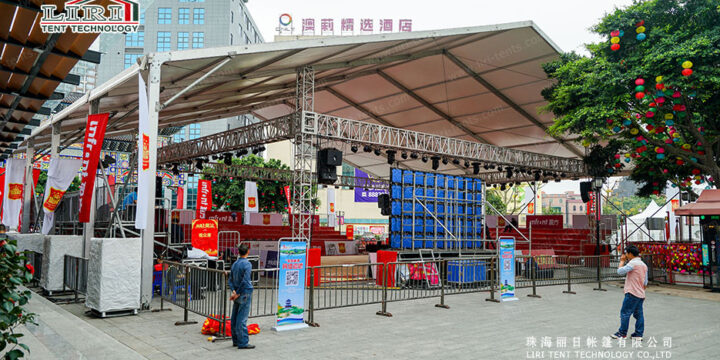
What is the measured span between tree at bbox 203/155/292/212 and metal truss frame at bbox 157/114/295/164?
16.0 m

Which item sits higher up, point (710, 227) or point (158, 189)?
point (158, 189)

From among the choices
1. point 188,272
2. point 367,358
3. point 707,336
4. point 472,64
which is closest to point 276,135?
point 472,64

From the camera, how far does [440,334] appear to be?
8008 millimetres

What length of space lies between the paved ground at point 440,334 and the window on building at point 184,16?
62.6 metres

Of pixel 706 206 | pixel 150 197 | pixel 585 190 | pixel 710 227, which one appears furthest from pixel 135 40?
pixel 710 227

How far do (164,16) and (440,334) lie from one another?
67955mm

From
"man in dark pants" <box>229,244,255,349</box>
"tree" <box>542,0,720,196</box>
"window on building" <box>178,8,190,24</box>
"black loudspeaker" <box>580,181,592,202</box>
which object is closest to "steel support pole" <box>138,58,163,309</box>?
"man in dark pants" <box>229,244,255,349</box>

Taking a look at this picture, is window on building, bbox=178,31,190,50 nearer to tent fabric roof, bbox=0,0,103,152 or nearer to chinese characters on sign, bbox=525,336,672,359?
tent fabric roof, bbox=0,0,103,152

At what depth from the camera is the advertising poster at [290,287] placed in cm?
812

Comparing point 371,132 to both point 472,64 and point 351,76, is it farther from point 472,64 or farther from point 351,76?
point 472,64

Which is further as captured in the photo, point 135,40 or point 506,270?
point 135,40

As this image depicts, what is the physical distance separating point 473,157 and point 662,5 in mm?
8517

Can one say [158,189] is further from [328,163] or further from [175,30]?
[175,30]

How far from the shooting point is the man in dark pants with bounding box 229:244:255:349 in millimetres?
6930
